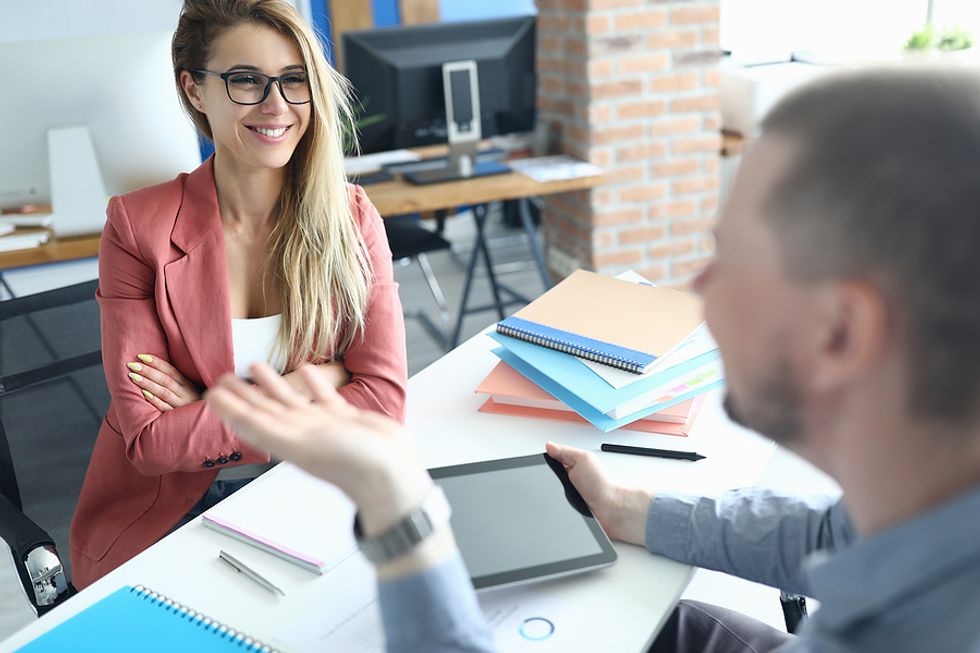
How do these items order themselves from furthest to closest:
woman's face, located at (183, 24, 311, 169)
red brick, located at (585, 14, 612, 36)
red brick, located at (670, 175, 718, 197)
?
red brick, located at (670, 175, 718, 197), red brick, located at (585, 14, 612, 36), woman's face, located at (183, 24, 311, 169)

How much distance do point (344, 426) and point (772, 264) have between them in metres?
0.39

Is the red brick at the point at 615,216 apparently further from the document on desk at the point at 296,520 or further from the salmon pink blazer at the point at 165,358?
the document on desk at the point at 296,520

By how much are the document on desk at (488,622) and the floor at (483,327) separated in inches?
38.2

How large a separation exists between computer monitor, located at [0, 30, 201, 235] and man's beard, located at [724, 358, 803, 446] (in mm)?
2097

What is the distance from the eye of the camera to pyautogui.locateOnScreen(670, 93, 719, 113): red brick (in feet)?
10.6

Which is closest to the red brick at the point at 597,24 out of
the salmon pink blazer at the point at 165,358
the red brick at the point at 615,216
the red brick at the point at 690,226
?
the red brick at the point at 615,216

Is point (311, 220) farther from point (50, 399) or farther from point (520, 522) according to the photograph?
point (520, 522)

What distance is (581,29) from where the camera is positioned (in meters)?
3.09

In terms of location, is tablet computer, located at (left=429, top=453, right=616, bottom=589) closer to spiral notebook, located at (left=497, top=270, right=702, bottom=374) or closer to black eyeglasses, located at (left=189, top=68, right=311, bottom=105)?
spiral notebook, located at (left=497, top=270, right=702, bottom=374)

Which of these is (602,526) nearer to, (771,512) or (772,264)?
(771,512)

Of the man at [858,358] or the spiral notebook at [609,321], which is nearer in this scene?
the man at [858,358]

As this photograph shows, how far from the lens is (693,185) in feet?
11.1

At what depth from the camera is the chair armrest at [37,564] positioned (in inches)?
49.6

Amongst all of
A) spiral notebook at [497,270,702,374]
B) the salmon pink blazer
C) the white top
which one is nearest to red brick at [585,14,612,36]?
spiral notebook at [497,270,702,374]
